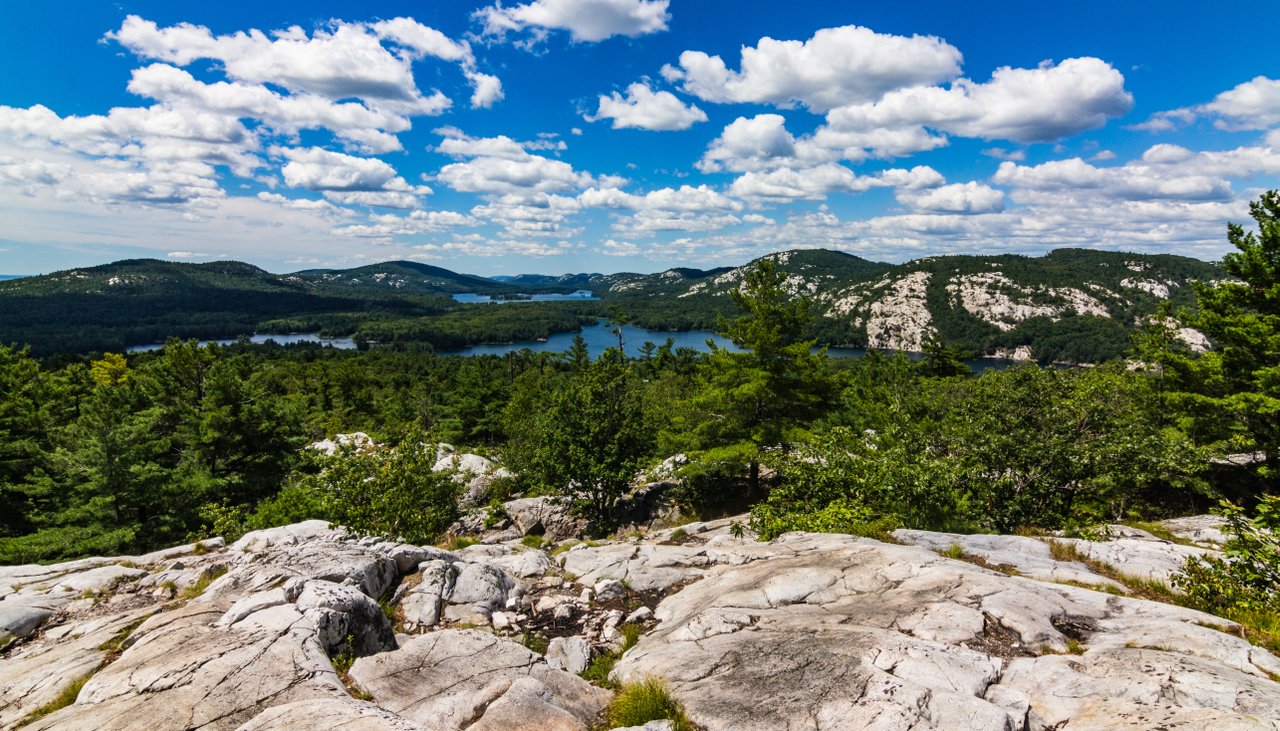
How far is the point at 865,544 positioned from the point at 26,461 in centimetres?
3477

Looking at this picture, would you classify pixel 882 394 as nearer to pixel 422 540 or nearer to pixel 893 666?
pixel 422 540

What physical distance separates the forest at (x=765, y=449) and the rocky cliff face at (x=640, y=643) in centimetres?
239

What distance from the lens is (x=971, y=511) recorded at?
45.5 ft

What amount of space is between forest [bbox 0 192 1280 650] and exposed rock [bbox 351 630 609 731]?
8256 mm

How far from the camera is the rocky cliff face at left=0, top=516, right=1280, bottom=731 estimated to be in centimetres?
547

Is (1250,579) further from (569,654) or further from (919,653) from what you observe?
(569,654)

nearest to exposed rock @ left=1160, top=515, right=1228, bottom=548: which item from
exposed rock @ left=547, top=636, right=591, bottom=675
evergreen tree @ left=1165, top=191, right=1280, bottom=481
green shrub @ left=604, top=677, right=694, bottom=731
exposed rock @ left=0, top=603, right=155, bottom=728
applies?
evergreen tree @ left=1165, top=191, right=1280, bottom=481

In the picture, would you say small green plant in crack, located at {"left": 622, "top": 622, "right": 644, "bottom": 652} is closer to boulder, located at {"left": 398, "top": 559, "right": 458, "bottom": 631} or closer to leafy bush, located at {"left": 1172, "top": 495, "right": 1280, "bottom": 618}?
boulder, located at {"left": 398, "top": 559, "right": 458, "bottom": 631}

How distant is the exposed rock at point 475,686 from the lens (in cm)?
589

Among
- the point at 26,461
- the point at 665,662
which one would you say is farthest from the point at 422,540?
the point at 26,461

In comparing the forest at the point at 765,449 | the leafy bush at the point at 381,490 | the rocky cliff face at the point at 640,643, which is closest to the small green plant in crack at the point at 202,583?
the rocky cliff face at the point at 640,643

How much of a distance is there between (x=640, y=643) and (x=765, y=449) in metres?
15.2

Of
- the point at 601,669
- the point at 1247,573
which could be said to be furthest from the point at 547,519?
the point at 1247,573

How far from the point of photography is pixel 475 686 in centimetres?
666
